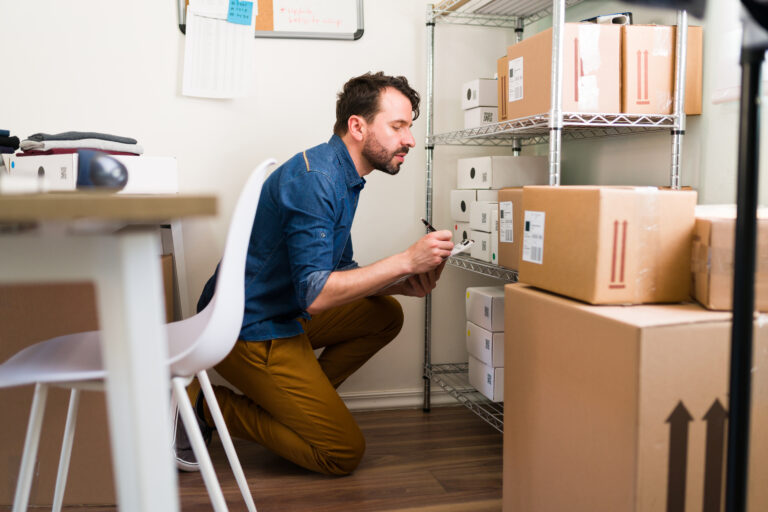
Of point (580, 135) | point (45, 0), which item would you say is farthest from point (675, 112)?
point (45, 0)

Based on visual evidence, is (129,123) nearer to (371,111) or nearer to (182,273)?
(182,273)

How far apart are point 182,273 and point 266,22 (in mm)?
891

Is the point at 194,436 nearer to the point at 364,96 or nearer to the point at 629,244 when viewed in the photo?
the point at 629,244

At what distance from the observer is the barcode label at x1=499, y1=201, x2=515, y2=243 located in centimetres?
175

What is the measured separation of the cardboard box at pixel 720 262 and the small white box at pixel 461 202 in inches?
42.0

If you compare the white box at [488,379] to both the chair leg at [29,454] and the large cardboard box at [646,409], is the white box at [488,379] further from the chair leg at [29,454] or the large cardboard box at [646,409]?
the chair leg at [29,454]

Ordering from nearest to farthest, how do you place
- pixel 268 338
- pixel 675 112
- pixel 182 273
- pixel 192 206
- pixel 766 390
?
1. pixel 192 206
2. pixel 766 390
3. pixel 675 112
4. pixel 268 338
5. pixel 182 273

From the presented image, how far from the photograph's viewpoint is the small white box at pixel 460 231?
2.14 m

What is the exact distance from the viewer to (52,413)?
159cm

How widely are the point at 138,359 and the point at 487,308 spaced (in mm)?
1405

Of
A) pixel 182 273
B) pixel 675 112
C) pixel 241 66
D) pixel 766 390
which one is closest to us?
pixel 766 390

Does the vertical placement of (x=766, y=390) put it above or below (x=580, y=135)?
below

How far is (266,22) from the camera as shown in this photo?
219 centimetres

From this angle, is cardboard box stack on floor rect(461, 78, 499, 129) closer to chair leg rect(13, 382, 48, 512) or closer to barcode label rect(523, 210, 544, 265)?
barcode label rect(523, 210, 544, 265)
